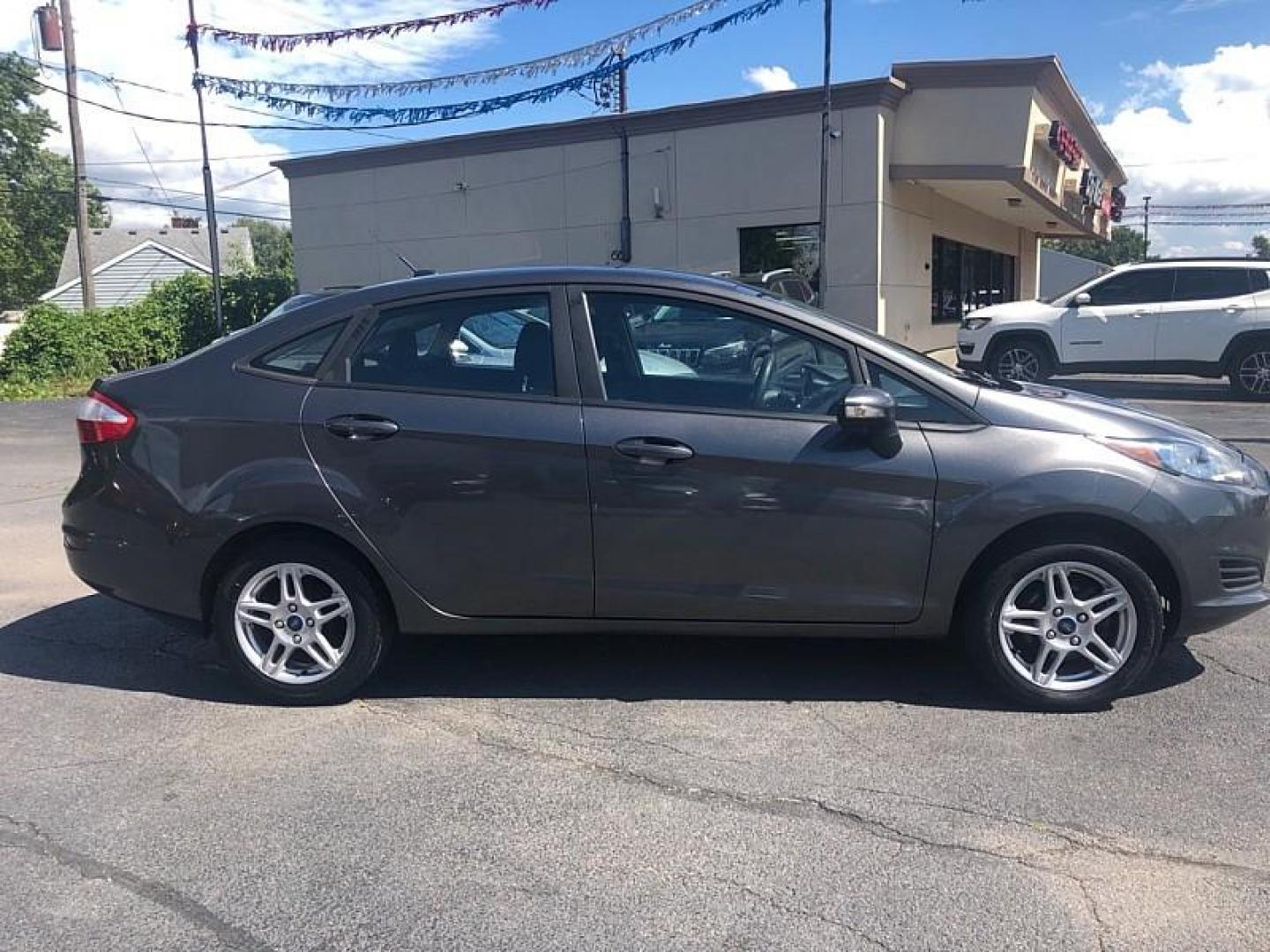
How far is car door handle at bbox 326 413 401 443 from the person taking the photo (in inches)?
160

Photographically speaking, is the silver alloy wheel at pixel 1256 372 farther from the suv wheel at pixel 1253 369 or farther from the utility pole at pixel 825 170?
the utility pole at pixel 825 170

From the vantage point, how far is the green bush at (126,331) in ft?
62.7

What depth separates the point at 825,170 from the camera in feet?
55.3

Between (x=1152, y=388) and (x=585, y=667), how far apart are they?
14.9 meters

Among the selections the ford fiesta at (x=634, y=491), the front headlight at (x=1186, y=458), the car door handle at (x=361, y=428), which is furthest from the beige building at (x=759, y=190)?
the front headlight at (x=1186, y=458)

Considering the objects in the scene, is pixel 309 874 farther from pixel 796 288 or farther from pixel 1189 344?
Result: pixel 1189 344

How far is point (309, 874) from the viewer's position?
3.01 m

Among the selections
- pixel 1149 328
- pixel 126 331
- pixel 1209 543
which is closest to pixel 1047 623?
pixel 1209 543

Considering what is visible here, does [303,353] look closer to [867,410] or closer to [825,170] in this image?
[867,410]

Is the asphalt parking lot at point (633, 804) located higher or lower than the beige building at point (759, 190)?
lower

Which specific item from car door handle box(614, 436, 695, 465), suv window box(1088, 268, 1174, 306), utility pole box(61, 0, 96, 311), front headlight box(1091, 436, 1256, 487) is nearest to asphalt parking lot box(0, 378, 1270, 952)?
front headlight box(1091, 436, 1256, 487)

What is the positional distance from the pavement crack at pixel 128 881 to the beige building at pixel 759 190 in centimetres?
1520

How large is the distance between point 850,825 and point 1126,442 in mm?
1830

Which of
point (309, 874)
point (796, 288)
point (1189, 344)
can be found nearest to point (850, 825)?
point (309, 874)
